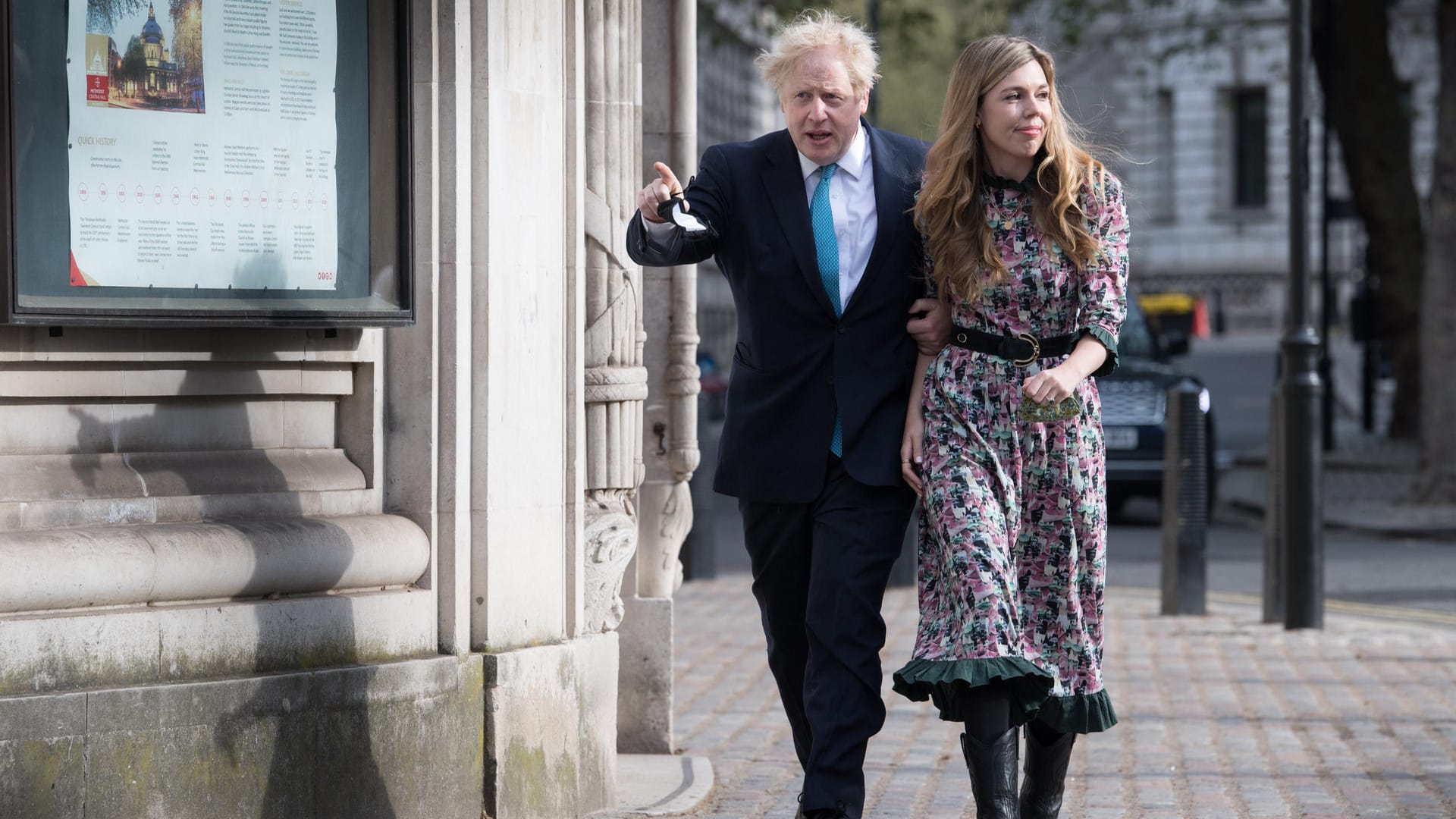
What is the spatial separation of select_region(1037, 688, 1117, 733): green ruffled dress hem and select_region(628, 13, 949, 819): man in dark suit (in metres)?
0.40

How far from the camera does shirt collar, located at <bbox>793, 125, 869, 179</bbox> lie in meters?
4.66

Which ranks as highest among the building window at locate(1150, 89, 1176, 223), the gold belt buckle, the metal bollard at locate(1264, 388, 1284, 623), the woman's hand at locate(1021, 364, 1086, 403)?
the building window at locate(1150, 89, 1176, 223)

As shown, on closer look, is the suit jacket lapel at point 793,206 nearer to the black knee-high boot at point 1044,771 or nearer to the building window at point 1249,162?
the black knee-high boot at point 1044,771

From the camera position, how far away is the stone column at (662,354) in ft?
21.2

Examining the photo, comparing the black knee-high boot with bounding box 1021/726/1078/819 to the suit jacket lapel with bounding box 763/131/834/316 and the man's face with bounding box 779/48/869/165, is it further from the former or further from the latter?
the man's face with bounding box 779/48/869/165

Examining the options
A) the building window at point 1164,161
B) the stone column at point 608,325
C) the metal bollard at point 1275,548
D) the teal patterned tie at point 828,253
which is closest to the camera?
the teal patterned tie at point 828,253

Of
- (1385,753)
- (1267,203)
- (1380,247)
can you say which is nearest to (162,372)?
(1385,753)

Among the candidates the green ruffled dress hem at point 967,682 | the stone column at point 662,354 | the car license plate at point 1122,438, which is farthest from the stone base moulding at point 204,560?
the car license plate at point 1122,438

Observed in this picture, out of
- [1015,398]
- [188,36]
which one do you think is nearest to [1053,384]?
[1015,398]

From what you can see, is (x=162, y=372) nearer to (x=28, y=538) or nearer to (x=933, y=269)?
(x=28, y=538)

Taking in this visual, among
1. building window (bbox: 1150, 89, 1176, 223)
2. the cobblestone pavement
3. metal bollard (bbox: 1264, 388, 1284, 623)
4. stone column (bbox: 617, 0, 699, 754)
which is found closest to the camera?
the cobblestone pavement

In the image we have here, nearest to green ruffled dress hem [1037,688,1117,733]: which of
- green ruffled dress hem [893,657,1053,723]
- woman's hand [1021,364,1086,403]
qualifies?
green ruffled dress hem [893,657,1053,723]

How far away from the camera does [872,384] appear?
4.59 metres

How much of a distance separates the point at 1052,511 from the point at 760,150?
1.10m
